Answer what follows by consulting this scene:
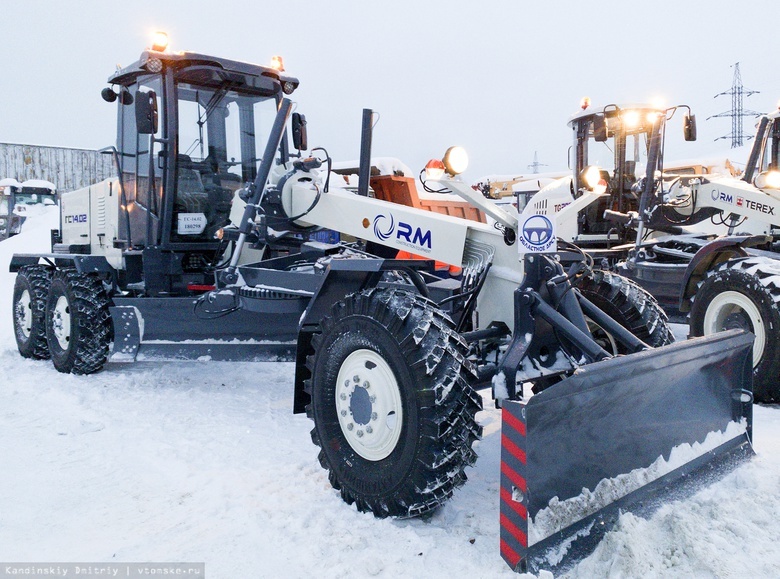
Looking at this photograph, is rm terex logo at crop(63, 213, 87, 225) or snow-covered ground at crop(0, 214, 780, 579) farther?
rm terex logo at crop(63, 213, 87, 225)

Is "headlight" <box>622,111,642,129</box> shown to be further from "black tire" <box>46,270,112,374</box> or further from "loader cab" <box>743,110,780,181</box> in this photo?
"black tire" <box>46,270,112,374</box>

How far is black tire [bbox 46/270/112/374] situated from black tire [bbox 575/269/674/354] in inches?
177

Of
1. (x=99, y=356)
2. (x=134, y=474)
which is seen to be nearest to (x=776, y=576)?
(x=134, y=474)

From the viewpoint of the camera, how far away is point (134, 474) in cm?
378

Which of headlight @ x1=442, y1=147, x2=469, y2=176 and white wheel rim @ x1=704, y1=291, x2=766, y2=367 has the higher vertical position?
headlight @ x1=442, y1=147, x2=469, y2=176

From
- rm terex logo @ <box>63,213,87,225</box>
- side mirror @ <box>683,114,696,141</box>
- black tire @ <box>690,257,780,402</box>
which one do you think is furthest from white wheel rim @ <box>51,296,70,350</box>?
side mirror @ <box>683,114,696,141</box>

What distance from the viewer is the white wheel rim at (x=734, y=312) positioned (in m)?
4.93

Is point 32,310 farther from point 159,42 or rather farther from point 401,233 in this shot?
point 401,233

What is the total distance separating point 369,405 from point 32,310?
5.50 metres

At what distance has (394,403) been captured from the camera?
9.98 feet

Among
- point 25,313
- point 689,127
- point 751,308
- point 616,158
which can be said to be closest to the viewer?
point 751,308

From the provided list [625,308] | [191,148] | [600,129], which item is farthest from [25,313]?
[600,129]

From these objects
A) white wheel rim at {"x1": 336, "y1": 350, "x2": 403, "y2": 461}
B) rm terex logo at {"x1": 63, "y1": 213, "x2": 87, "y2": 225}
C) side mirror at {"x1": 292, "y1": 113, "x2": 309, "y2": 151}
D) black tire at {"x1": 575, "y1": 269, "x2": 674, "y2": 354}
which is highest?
side mirror at {"x1": 292, "y1": 113, "x2": 309, "y2": 151}

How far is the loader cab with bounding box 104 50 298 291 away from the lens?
18.1ft
